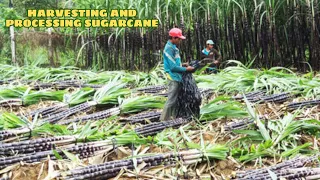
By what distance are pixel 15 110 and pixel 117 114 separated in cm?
138

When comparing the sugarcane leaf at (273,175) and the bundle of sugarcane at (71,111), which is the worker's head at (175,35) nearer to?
the bundle of sugarcane at (71,111)

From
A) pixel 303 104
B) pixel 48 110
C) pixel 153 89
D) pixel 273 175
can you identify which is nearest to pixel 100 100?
pixel 48 110

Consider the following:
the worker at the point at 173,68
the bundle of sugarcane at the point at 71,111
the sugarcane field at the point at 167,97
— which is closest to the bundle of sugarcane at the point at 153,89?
the sugarcane field at the point at 167,97

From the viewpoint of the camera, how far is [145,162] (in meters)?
2.90

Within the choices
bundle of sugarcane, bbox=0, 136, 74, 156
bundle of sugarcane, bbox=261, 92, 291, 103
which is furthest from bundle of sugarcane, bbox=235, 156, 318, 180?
bundle of sugarcane, bbox=261, 92, 291, 103

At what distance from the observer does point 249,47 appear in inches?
293

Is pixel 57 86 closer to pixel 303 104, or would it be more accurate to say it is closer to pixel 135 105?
pixel 135 105

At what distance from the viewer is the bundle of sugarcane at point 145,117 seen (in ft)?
14.0

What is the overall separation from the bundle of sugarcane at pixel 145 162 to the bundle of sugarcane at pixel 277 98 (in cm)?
187

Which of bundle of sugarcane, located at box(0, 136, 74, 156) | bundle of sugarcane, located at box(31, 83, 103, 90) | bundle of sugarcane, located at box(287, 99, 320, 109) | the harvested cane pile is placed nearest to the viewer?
the harvested cane pile

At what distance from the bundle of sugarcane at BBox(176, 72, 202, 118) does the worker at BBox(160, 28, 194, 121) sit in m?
0.05

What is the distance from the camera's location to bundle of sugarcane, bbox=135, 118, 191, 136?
371cm

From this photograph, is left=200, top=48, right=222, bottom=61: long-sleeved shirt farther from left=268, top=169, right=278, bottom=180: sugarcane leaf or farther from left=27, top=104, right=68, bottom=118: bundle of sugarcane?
left=268, top=169, right=278, bottom=180: sugarcane leaf

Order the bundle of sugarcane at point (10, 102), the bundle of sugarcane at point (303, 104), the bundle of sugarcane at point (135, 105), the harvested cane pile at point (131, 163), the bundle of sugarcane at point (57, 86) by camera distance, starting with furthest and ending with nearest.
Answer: the bundle of sugarcane at point (57, 86) → the bundle of sugarcane at point (10, 102) → the bundle of sugarcane at point (135, 105) → the bundle of sugarcane at point (303, 104) → the harvested cane pile at point (131, 163)
